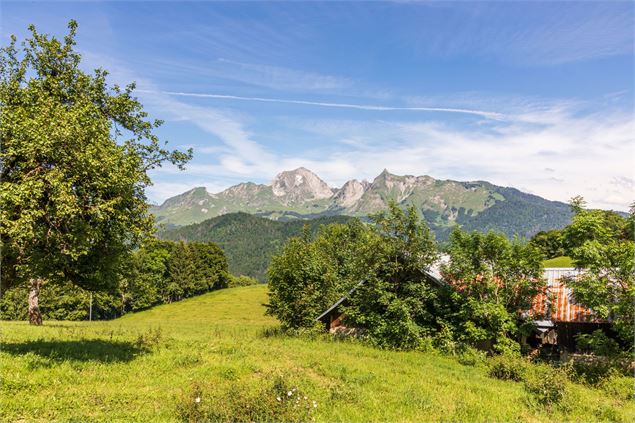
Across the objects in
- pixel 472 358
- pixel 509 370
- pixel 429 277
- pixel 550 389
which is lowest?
pixel 472 358

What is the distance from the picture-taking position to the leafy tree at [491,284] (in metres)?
28.0

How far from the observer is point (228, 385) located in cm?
1488

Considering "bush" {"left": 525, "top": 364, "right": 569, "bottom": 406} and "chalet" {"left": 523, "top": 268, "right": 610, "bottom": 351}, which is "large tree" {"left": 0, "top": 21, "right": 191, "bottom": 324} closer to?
"bush" {"left": 525, "top": 364, "right": 569, "bottom": 406}

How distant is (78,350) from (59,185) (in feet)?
28.8

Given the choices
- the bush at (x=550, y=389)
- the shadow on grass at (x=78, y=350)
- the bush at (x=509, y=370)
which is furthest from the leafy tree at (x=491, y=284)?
the shadow on grass at (x=78, y=350)

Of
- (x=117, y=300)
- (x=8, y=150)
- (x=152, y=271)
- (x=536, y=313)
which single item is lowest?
(x=117, y=300)

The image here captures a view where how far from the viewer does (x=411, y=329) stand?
2931cm

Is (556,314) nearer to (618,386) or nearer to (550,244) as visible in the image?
(618,386)

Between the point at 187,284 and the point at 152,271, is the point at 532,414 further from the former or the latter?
the point at 187,284

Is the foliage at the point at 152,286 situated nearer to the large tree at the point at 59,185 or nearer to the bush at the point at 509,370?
the large tree at the point at 59,185

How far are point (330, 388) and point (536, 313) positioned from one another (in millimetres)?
20456

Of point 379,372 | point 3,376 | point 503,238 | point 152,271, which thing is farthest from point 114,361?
point 152,271

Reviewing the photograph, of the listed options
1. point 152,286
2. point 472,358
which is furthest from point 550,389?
point 152,286

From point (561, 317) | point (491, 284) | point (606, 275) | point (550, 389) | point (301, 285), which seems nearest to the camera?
point (550, 389)
